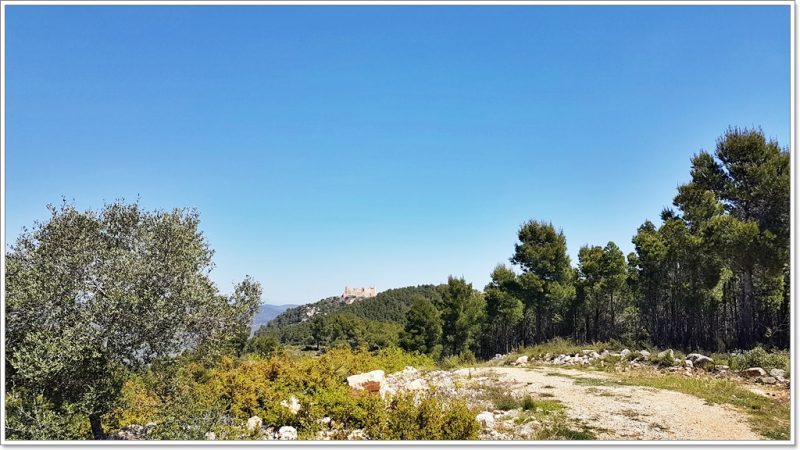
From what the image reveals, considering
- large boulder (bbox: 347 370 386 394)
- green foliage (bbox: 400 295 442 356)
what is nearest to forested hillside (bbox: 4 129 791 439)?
large boulder (bbox: 347 370 386 394)

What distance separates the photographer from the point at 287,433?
26.6ft

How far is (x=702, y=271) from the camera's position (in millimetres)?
21031

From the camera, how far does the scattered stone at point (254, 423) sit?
27.0 ft

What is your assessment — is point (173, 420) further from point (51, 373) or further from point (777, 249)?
point (777, 249)

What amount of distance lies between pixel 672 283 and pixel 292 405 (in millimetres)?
21046

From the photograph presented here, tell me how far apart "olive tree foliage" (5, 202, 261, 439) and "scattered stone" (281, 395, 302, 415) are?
5.61 ft

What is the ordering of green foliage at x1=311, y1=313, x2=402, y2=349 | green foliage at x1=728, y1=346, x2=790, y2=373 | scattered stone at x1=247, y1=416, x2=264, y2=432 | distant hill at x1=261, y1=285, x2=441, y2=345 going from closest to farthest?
scattered stone at x1=247, y1=416, x2=264, y2=432, green foliage at x1=728, y1=346, x2=790, y2=373, green foliage at x1=311, y1=313, x2=402, y2=349, distant hill at x1=261, y1=285, x2=441, y2=345

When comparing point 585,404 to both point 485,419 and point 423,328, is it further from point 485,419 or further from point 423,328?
point 423,328

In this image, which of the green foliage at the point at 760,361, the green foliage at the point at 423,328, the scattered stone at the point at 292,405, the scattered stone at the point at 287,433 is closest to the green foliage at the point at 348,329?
the green foliage at the point at 423,328

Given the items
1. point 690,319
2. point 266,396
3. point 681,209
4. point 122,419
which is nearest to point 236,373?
point 266,396

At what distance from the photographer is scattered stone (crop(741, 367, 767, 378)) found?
12.2 m

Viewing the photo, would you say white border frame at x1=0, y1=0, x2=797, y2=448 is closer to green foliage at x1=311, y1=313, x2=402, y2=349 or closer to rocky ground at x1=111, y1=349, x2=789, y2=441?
rocky ground at x1=111, y1=349, x2=789, y2=441

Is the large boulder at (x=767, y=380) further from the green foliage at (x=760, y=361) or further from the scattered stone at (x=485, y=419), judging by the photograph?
the scattered stone at (x=485, y=419)

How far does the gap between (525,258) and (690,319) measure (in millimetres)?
8674
